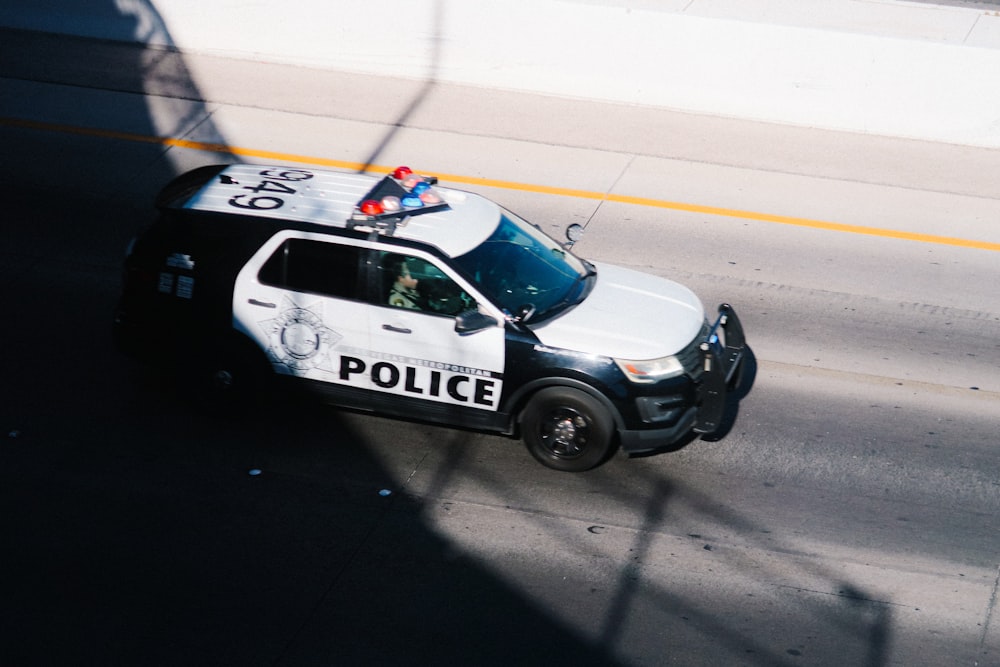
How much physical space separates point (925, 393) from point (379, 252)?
4.98m

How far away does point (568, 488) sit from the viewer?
8594mm

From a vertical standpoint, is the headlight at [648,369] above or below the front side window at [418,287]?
below

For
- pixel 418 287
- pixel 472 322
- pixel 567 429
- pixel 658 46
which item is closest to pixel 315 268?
pixel 418 287

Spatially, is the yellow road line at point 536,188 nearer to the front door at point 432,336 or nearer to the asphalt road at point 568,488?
the asphalt road at point 568,488

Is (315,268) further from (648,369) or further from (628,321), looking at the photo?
(648,369)

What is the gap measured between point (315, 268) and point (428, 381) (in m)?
1.23

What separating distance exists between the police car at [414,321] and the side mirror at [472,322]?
0.01m

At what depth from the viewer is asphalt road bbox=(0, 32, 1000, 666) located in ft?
23.3

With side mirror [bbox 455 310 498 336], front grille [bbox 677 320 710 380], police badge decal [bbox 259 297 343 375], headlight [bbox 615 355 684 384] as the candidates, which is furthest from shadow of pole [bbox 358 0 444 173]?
headlight [bbox 615 355 684 384]

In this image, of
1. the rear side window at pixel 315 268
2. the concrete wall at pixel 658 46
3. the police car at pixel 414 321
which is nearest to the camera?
the police car at pixel 414 321

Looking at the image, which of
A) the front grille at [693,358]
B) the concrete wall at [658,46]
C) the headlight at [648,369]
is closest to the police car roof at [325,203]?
the headlight at [648,369]

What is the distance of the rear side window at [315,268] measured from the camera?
8.66 m

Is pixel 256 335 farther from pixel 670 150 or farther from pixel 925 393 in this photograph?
pixel 670 150

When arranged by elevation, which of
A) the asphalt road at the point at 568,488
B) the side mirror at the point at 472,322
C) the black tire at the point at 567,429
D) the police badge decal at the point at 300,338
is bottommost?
the asphalt road at the point at 568,488
